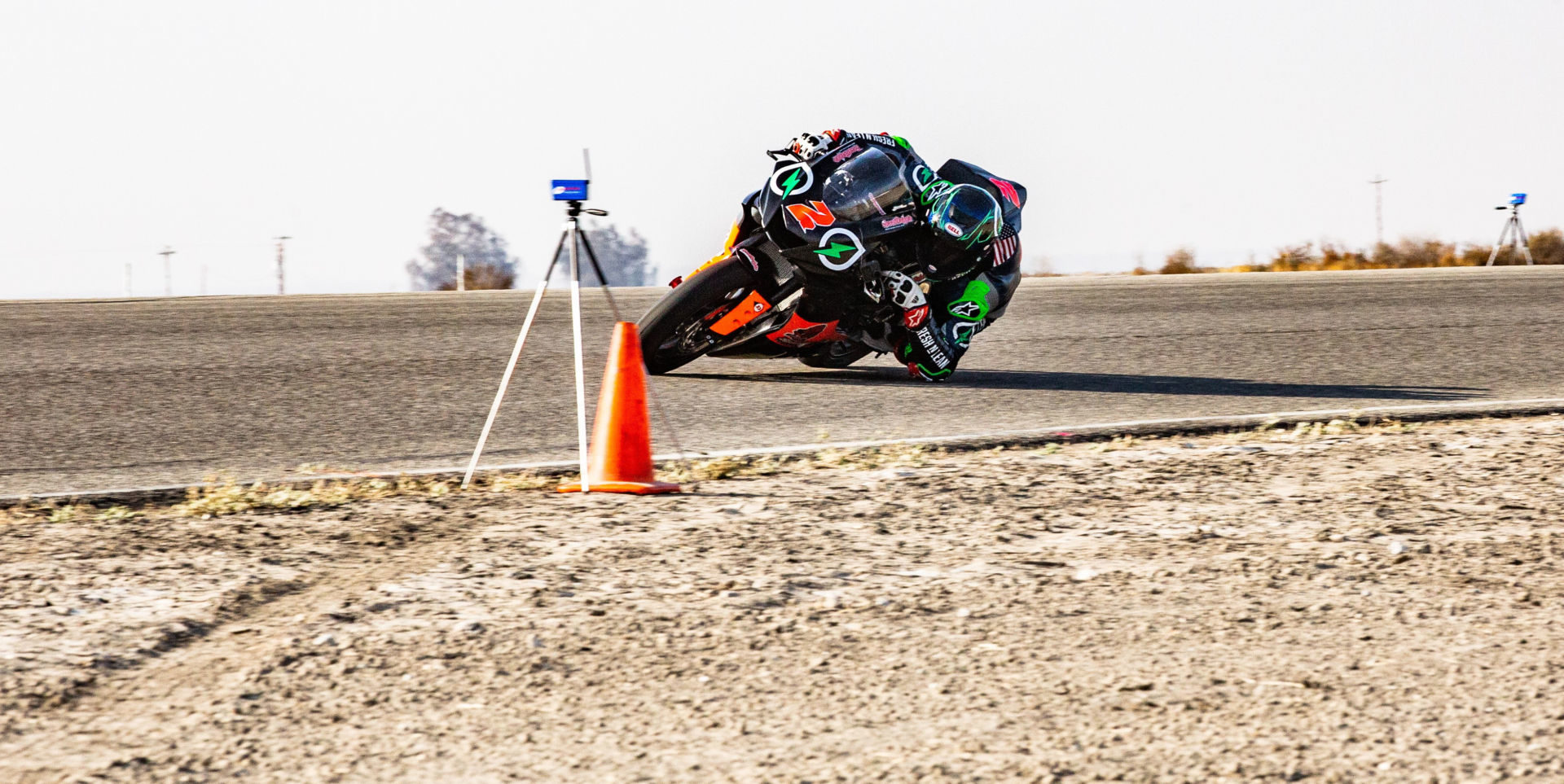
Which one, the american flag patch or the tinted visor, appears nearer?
the tinted visor

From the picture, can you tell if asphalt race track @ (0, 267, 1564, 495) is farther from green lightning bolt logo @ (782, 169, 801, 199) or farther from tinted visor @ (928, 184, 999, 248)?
green lightning bolt logo @ (782, 169, 801, 199)

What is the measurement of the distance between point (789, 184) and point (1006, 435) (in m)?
2.29

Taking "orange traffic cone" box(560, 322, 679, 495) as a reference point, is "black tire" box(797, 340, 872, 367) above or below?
above

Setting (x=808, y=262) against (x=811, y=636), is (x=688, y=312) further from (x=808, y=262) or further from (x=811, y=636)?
(x=811, y=636)

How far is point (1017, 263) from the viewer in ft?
31.0

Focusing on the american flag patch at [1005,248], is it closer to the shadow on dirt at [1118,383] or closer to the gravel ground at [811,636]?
the shadow on dirt at [1118,383]

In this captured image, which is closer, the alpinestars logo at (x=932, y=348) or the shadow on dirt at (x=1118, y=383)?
the shadow on dirt at (x=1118, y=383)

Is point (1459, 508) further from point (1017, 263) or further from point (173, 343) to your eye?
point (173, 343)

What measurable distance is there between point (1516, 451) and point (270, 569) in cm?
558

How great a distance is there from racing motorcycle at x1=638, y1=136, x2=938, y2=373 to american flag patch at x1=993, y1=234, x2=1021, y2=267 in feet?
2.04

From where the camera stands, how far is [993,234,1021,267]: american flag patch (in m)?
9.19

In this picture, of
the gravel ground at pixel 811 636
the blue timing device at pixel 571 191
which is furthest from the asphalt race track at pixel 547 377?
the gravel ground at pixel 811 636

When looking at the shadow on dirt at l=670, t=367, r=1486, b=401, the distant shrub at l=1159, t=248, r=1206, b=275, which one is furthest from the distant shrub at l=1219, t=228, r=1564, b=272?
the shadow on dirt at l=670, t=367, r=1486, b=401

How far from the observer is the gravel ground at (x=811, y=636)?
3.14 metres
